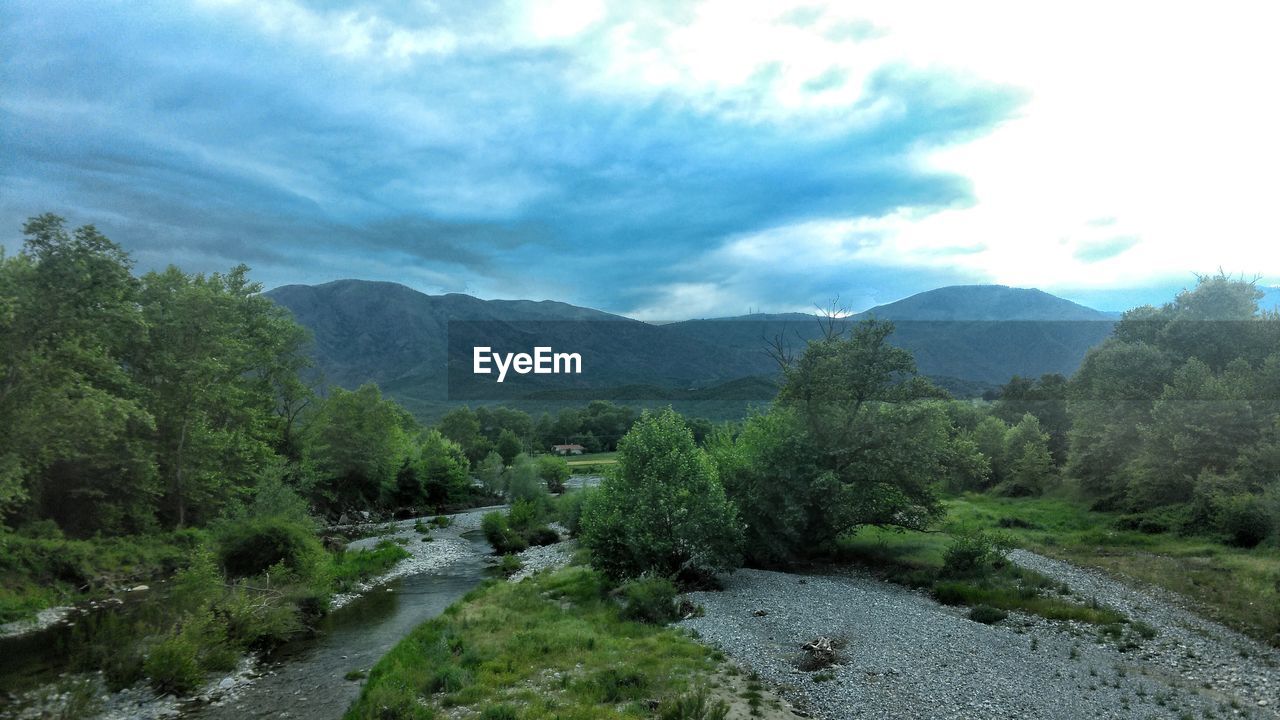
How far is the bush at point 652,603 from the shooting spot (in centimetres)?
3122

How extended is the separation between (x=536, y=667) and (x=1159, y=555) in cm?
3999

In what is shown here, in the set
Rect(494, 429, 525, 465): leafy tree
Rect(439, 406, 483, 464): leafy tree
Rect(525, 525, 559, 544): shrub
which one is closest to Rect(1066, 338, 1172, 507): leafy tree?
Rect(525, 525, 559, 544): shrub

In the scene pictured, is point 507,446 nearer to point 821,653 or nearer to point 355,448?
point 355,448

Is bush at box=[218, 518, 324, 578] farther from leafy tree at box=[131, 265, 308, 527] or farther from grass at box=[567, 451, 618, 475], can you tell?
grass at box=[567, 451, 618, 475]

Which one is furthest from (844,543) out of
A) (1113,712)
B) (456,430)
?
(456,430)

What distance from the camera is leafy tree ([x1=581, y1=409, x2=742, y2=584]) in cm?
3556

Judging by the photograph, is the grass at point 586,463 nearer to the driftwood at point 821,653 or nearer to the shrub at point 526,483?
the shrub at point 526,483

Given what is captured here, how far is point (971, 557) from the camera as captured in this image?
1489 inches

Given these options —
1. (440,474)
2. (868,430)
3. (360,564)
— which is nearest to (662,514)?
(868,430)

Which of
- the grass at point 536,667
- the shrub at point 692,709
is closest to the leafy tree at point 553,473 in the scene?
the grass at point 536,667

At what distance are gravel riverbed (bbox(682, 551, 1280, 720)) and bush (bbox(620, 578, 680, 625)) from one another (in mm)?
1421

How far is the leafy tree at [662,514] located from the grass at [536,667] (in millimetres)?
3004

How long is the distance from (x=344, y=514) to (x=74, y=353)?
3890 centimetres

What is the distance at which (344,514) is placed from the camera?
72000mm
